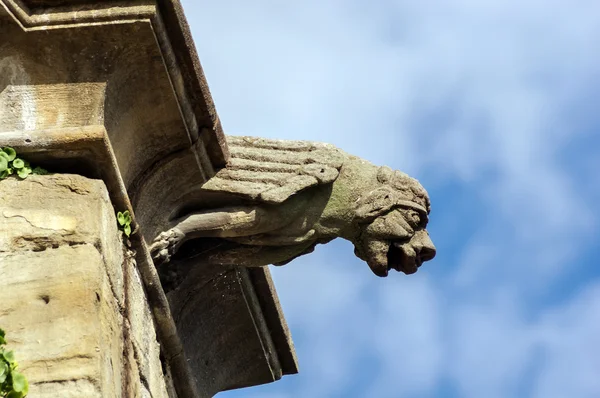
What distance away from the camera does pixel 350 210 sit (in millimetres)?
6660

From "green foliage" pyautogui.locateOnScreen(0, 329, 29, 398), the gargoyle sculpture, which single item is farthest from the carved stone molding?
"green foliage" pyautogui.locateOnScreen(0, 329, 29, 398)

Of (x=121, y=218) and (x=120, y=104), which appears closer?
(x=121, y=218)

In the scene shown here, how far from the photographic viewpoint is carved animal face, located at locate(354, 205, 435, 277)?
6660mm

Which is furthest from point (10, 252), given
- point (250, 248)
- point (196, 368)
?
point (196, 368)

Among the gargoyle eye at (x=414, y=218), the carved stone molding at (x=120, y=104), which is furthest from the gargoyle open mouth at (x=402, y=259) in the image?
the carved stone molding at (x=120, y=104)

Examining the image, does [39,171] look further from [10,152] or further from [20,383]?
[20,383]

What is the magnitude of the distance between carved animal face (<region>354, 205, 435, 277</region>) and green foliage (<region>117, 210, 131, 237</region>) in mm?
1471

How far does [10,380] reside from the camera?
467cm

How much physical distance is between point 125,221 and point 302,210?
3.89 feet

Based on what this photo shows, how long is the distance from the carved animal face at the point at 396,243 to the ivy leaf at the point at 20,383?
2.42 metres

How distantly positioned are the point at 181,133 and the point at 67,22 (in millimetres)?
798

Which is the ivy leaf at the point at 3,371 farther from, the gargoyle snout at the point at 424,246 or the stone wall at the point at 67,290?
the gargoyle snout at the point at 424,246

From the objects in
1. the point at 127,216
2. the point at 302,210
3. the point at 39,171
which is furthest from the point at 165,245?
the point at 39,171

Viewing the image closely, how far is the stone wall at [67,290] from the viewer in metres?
4.79
